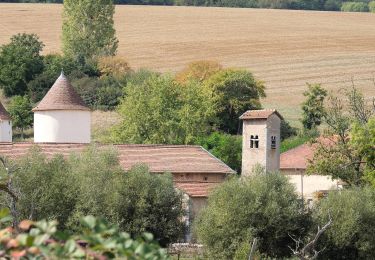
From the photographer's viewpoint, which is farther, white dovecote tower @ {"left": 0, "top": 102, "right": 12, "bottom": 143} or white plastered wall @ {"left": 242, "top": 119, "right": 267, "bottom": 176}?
white dovecote tower @ {"left": 0, "top": 102, "right": 12, "bottom": 143}

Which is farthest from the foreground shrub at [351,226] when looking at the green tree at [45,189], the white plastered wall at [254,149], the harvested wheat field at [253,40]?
the harvested wheat field at [253,40]

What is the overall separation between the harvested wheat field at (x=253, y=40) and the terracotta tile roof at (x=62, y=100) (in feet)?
96.3

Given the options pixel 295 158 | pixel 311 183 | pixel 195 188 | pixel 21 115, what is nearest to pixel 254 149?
pixel 195 188

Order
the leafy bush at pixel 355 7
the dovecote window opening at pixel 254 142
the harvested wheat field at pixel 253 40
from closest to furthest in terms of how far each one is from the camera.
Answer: the dovecote window opening at pixel 254 142, the harvested wheat field at pixel 253 40, the leafy bush at pixel 355 7

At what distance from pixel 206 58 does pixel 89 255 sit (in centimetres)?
10627

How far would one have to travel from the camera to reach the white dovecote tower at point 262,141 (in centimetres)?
6334

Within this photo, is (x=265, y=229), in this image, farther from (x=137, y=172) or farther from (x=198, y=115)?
(x=198, y=115)

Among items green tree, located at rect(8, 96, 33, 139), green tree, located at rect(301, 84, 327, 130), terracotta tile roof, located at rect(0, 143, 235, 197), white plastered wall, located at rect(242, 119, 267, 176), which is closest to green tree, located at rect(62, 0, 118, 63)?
green tree, located at rect(8, 96, 33, 139)

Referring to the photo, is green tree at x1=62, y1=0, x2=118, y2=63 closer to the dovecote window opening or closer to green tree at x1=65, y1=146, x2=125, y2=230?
the dovecote window opening

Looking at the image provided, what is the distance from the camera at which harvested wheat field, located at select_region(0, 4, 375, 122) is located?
10819 cm

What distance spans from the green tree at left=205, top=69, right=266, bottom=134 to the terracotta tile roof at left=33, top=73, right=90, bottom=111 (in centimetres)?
2285

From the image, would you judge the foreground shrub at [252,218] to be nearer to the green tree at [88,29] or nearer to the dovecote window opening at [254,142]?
the dovecote window opening at [254,142]

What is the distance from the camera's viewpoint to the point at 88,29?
11494cm

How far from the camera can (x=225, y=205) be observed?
161 feet
